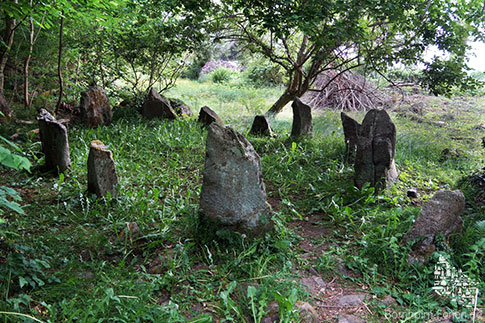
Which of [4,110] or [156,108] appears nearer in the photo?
[4,110]

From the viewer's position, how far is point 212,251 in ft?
9.77

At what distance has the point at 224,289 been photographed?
2.59m

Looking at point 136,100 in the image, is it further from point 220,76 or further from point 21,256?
point 220,76

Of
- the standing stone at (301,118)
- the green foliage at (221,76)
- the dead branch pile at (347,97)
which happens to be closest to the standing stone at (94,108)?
the standing stone at (301,118)

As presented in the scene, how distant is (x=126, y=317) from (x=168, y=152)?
11.7 ft

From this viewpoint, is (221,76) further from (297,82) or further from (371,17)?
(371,17)

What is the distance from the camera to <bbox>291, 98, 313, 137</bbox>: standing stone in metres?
6.37

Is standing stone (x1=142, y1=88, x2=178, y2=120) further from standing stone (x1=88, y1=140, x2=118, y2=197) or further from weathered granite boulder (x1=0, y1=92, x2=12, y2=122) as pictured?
standing stone (x1=88, y1=140, x2=118, y2=197)

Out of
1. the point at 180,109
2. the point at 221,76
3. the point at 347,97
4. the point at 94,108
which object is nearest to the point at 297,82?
the point at 180,109

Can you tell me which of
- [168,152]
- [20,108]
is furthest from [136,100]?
[168,152]

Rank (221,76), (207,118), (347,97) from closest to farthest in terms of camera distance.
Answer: (207,118) < (347,97) < (221,76)

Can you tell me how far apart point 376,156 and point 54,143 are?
3914mm

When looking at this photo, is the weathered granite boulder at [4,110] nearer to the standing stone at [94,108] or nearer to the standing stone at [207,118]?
the standing stone at [94,108]

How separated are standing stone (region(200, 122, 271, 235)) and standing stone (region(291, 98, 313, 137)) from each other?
3.44m
